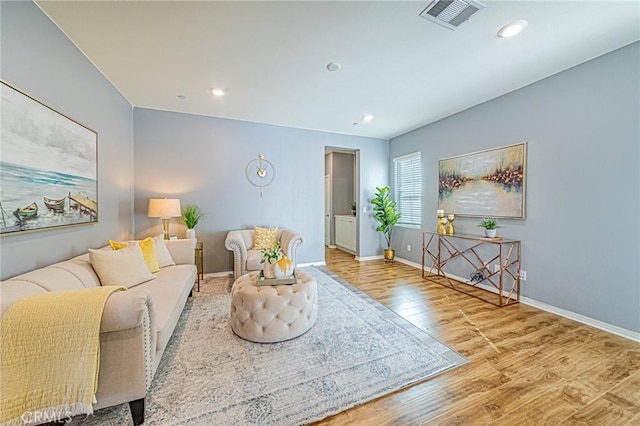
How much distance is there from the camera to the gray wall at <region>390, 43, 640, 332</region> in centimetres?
225

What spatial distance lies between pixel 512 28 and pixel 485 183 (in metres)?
1.99

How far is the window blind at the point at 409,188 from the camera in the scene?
15.6 feet

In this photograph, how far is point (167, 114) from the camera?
12.7 ft

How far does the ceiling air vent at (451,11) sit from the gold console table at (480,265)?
94.0 inches

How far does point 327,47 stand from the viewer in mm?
2256

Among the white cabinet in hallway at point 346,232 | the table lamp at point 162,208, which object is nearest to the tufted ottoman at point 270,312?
the table lamp at point 162,208

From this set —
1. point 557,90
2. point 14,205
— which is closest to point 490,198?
point 557,90

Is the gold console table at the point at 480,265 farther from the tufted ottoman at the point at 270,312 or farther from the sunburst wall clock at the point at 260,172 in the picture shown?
the sunburst wall clock at the point at 260,172

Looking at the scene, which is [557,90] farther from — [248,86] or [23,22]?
[23,22]

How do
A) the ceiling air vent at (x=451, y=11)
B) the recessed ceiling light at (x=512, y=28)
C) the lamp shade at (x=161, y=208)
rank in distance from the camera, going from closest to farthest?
1. the ceiling air vent at (x=451, y=11)
2. the recessed ceiling light at (x=512, y=28)
3. the lamp shade at (x=161, y=208)

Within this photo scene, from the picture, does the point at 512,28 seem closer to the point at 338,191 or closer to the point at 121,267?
the point at 121,267

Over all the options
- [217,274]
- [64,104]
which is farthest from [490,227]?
[64,104]

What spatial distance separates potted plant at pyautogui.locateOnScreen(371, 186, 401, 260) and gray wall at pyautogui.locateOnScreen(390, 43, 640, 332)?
207 cm

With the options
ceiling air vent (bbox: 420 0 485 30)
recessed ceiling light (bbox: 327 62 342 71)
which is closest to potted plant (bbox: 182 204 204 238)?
recessed ceiling light (bbox: 327 62 342 71)
